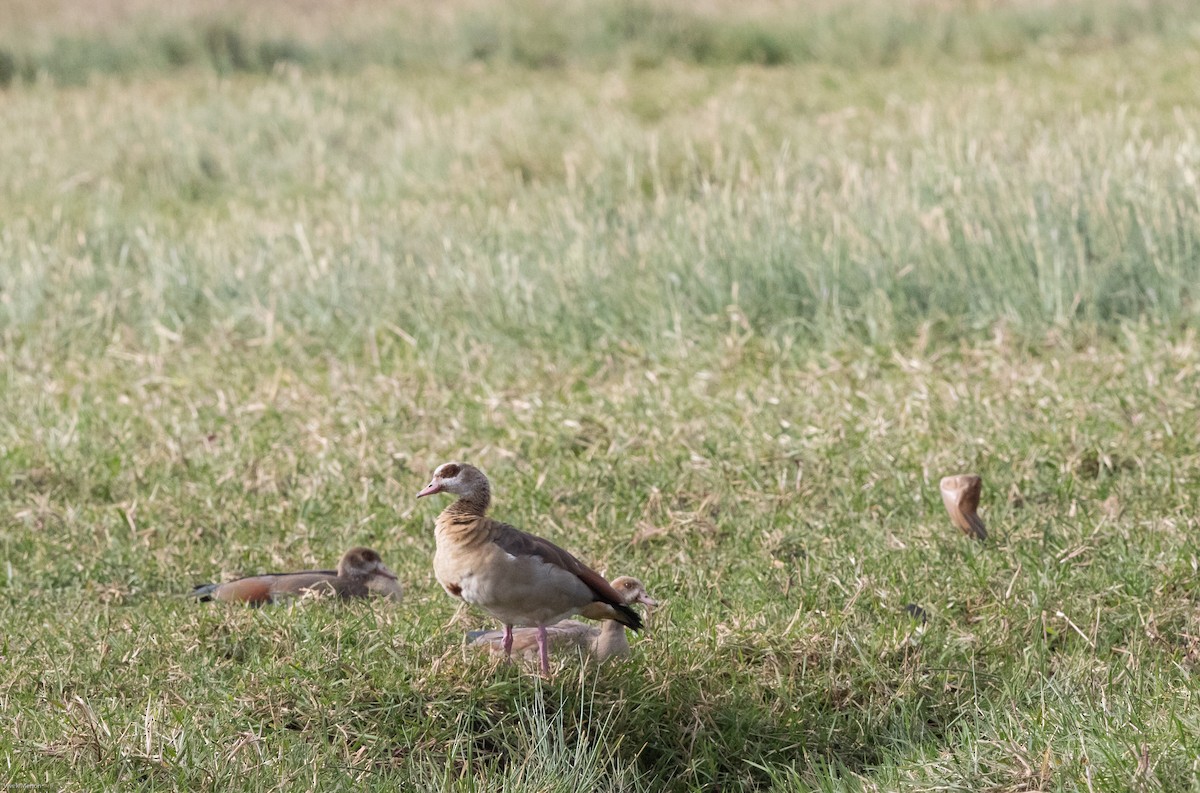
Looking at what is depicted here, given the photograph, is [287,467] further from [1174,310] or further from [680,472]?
[1174,310]

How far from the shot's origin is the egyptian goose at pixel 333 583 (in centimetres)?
484

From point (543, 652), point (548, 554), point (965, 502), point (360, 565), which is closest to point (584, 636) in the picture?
point (543, 652)

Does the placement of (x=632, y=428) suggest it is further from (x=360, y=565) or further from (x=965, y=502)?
(x=360, y=565)

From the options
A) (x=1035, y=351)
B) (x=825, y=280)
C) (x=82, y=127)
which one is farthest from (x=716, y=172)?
(x=82, y=127)

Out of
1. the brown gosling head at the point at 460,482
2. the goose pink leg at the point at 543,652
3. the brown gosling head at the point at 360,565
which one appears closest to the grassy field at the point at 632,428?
the goose pink leg at the point at 543,652

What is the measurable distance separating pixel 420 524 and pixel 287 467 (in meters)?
0.80

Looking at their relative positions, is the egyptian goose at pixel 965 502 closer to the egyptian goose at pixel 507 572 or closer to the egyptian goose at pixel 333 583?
the egyptian goose at pixel 507 572

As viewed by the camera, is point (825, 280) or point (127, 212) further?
point (127, 212)

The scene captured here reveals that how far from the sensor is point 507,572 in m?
3.90

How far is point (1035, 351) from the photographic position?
23.9ft

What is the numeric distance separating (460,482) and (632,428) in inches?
92.6

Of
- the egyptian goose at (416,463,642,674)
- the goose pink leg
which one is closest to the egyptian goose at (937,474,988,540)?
the egyptian goose at (416,463,642,674)

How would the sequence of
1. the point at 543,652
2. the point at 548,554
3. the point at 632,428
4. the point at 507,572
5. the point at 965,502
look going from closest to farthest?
1. the point at 507,572
2. the point at 548,554
3. the point at 543,652
4. the point at 965,502
5. the point at 632,428

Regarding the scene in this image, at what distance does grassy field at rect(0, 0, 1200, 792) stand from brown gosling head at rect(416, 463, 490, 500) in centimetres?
45
